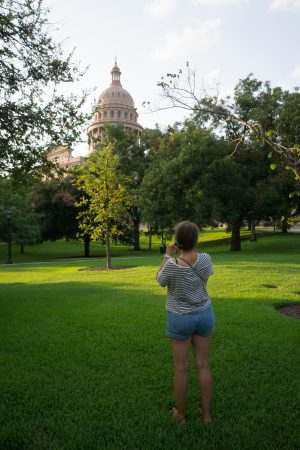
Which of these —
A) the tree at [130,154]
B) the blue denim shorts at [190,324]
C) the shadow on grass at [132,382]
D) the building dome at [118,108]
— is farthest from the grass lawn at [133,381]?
the building dome at [118,108]

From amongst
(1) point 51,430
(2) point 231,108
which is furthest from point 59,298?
(2) point 231,108

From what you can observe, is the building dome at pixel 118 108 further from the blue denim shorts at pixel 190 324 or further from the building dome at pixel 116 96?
the blue denim shorts at pixel 190 324

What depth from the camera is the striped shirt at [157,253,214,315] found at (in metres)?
3.76

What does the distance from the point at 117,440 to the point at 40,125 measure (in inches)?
346

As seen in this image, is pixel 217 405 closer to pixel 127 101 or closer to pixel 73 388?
pixel 73 388

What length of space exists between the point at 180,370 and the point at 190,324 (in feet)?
1.65

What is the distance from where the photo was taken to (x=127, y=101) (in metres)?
119

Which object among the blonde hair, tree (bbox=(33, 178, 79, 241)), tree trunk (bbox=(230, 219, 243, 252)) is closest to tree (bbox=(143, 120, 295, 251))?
tree trunk (bbox=(230, 219, 243, 252))

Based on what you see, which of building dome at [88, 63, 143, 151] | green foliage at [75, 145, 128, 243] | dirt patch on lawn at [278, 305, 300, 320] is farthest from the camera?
building dome at [88, 63, 143, 151]

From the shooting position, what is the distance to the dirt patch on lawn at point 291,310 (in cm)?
834

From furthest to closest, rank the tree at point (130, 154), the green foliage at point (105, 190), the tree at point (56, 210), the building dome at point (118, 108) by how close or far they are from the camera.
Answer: the building dome at point (118, 108) < the tree at point (130, 154) < the tree at point (56, 210) < the green foliage at point (105, 190)

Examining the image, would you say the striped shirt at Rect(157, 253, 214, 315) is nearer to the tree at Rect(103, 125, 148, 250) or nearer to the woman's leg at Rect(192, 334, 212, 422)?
the woman's leg at Rect(192, 334, 212, 422)

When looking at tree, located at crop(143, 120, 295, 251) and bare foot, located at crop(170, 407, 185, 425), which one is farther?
tree, located at crop(143, 120, 295, 251)

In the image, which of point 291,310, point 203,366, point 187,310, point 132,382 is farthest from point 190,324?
point 291,310
